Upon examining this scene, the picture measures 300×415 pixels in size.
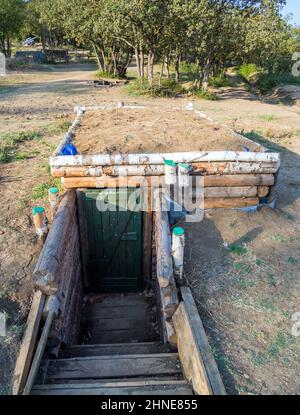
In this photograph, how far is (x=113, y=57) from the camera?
2606 cm

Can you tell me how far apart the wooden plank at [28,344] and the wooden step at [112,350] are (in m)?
1.10

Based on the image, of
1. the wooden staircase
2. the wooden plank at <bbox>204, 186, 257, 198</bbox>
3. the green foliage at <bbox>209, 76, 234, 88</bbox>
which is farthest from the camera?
the green foliage at <bbox>209, 76, 234, 88</bbox>

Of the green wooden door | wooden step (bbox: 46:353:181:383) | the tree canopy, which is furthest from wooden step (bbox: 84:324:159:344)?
the tree canopy

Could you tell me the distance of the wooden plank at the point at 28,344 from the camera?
3.25 metres

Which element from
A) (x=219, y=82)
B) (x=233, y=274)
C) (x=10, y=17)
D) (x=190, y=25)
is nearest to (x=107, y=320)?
(x=233, y=274)

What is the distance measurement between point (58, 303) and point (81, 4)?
22.6 m

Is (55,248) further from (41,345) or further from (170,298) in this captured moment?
(170,298)

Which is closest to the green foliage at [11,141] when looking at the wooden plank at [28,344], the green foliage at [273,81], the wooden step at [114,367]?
Answer: the wooden plank at [28,344]

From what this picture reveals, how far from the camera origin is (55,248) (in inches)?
185

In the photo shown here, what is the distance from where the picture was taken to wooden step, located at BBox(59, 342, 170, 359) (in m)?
4.80

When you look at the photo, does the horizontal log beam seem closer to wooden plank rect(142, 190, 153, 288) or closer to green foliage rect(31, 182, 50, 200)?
wooden plank rect(142, 190, 153, 288)

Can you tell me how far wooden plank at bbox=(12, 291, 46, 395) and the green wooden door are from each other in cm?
251

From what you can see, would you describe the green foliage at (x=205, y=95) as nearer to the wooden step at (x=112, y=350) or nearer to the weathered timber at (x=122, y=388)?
the wooden step at (x=112, y=350)
